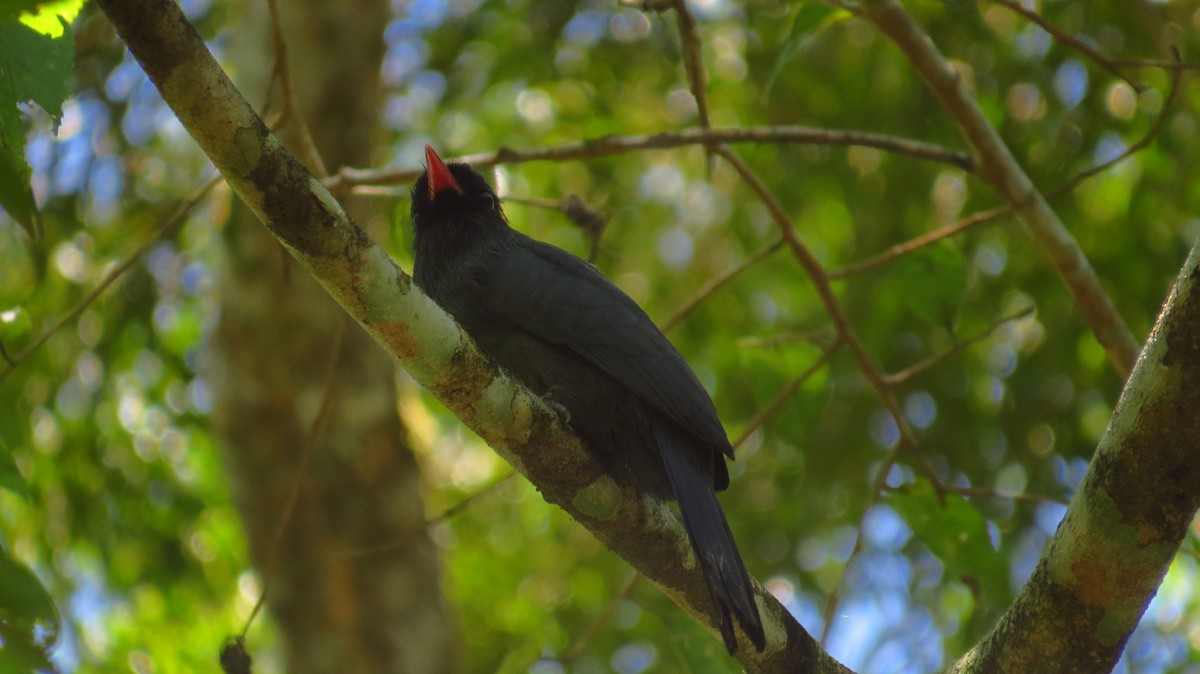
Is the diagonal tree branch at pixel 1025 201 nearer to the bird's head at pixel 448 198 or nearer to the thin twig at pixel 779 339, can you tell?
the thin twig at pixel 779 339

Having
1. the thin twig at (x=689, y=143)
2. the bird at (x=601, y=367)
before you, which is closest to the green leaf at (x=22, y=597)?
the bird at (x=601, y=367)

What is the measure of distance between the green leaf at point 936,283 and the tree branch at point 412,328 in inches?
40.8

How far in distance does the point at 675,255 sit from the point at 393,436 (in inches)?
115

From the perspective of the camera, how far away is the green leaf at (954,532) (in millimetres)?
3240

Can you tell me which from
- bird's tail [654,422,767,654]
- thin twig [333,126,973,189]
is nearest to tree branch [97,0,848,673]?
bird's tail [654,422,767,654]

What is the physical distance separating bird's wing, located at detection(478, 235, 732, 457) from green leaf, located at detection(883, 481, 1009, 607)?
1.99 ft

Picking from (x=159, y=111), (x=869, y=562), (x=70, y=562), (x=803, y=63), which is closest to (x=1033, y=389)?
(x=869, y=562)

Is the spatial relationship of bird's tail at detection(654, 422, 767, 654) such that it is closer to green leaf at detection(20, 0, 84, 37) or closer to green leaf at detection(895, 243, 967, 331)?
green leaf at detection(895, 243, 967, 331)

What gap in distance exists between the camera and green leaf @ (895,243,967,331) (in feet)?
11.3

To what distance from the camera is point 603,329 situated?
3172 mm

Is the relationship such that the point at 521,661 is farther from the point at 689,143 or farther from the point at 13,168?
the point at 13,168

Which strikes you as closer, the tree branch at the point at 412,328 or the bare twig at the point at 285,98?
the tree branch at the point at 412,328

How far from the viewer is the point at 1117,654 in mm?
2463

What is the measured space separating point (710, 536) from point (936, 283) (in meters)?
1.24
